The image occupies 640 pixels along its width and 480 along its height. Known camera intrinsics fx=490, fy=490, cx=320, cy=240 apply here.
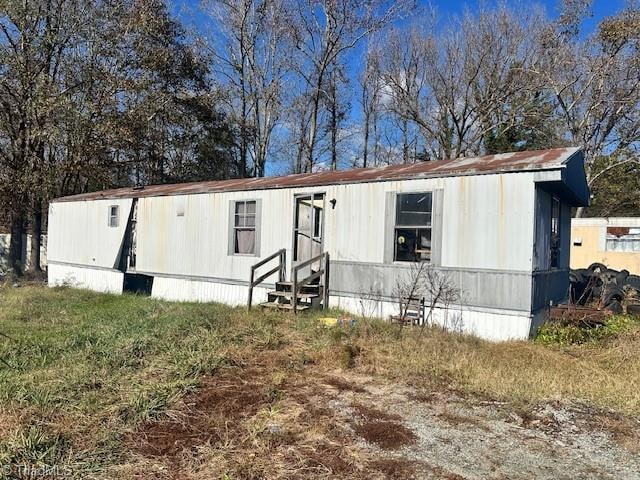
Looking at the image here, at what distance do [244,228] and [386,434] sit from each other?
7.34m

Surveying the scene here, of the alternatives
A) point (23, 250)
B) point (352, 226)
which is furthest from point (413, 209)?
point (23, 250)

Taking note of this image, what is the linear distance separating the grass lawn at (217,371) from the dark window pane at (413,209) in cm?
179

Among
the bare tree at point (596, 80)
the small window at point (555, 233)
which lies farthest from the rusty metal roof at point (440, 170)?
the bare tree at point (596, 80)

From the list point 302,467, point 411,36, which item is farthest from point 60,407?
point 411,36

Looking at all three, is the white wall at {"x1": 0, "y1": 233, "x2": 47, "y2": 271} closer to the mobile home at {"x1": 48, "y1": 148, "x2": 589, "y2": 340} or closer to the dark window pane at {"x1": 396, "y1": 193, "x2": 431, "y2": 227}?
the mobile home at {"x1": 48, "y1": 148, "x2": 589, "y2": 340}

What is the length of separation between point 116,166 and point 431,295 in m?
14.7

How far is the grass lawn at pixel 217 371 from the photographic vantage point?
3.50 metres

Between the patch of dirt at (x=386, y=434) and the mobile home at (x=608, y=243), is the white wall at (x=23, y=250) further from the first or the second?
the mobile home at (x=608, y=243)

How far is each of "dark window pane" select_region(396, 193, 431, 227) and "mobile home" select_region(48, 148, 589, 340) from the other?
2 cm

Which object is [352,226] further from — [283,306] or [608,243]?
[608,243]

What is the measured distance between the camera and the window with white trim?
1347cm

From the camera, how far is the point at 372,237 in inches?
337

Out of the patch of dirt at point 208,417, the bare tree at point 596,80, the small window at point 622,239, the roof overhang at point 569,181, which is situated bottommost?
the patch of dirt at point 208,417

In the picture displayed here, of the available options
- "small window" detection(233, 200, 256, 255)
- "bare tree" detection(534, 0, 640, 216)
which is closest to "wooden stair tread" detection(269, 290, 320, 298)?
"small window" detection(233, 200, 256, 255)
